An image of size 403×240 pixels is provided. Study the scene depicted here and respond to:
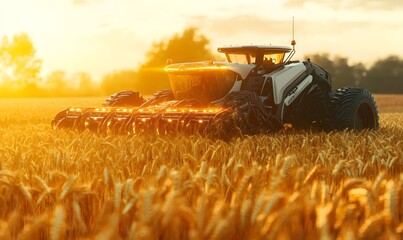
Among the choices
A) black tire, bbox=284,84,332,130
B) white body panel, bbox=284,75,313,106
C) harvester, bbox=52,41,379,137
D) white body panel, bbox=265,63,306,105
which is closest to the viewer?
harvester, bbox=52,41,379,137

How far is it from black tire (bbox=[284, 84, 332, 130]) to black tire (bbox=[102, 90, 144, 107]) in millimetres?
3378

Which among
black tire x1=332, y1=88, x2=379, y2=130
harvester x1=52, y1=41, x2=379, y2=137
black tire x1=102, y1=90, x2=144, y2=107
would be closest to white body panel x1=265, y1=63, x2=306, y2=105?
harvester x1=52, y1=41, x2=379, y2=137

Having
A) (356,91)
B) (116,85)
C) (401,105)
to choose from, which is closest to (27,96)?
(116,85)

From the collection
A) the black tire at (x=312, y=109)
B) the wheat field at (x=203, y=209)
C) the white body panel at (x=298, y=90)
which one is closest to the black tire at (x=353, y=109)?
the black tire at (x=312, y=109)

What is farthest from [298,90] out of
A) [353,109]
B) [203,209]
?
[203,209]

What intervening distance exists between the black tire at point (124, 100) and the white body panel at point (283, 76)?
126 inches

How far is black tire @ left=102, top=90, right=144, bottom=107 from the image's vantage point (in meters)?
12.3

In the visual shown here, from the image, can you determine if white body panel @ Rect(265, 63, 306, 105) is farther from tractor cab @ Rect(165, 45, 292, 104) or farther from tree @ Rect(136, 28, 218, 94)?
tree @ Rect(136, 28, 218, 94)

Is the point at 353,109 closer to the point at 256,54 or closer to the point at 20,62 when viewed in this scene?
the point at 256,54

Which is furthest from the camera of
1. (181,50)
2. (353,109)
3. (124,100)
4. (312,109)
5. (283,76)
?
(181,50)

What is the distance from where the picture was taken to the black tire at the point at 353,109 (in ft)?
38.8

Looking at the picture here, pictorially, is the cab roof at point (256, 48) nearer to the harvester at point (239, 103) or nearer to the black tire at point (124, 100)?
the harvester at point (239, 103)

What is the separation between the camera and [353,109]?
473 inches

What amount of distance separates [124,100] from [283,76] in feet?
11.2
